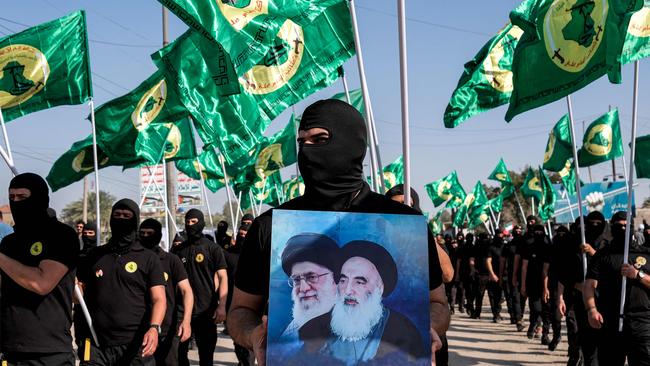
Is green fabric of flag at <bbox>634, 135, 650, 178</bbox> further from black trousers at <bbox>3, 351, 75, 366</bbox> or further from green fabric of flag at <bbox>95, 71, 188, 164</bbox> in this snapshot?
black trousers at <bbox>3, 351, 75, 366</bbox>

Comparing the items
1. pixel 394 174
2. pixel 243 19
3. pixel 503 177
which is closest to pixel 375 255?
pixel 243 19

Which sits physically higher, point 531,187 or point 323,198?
point 531,187

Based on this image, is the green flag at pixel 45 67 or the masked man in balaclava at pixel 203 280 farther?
the masked man in balaclava at pixel 203 280

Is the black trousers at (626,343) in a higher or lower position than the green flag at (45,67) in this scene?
lower

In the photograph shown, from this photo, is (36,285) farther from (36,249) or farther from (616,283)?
(616,283)

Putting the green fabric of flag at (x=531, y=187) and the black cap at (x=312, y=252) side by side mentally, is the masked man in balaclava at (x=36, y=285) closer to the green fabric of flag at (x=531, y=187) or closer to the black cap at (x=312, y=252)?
the black cap at (x=312, y=252)

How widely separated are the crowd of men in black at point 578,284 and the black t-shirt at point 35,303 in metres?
3.14

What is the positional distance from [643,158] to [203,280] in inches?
412

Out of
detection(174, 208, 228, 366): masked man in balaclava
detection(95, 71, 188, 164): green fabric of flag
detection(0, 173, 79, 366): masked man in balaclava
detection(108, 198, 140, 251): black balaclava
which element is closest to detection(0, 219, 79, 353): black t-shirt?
detection(0, 173, 79, 366): masked man in balaclava

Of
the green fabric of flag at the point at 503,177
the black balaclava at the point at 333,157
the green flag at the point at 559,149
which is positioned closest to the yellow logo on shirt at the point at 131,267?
the black balaclava at the point at 333,157

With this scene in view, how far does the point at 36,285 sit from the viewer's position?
15.6 feet

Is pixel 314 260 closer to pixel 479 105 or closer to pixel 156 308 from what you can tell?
pixel 156 308

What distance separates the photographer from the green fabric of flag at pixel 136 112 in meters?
11.5

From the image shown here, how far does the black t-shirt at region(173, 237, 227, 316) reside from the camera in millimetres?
9789
